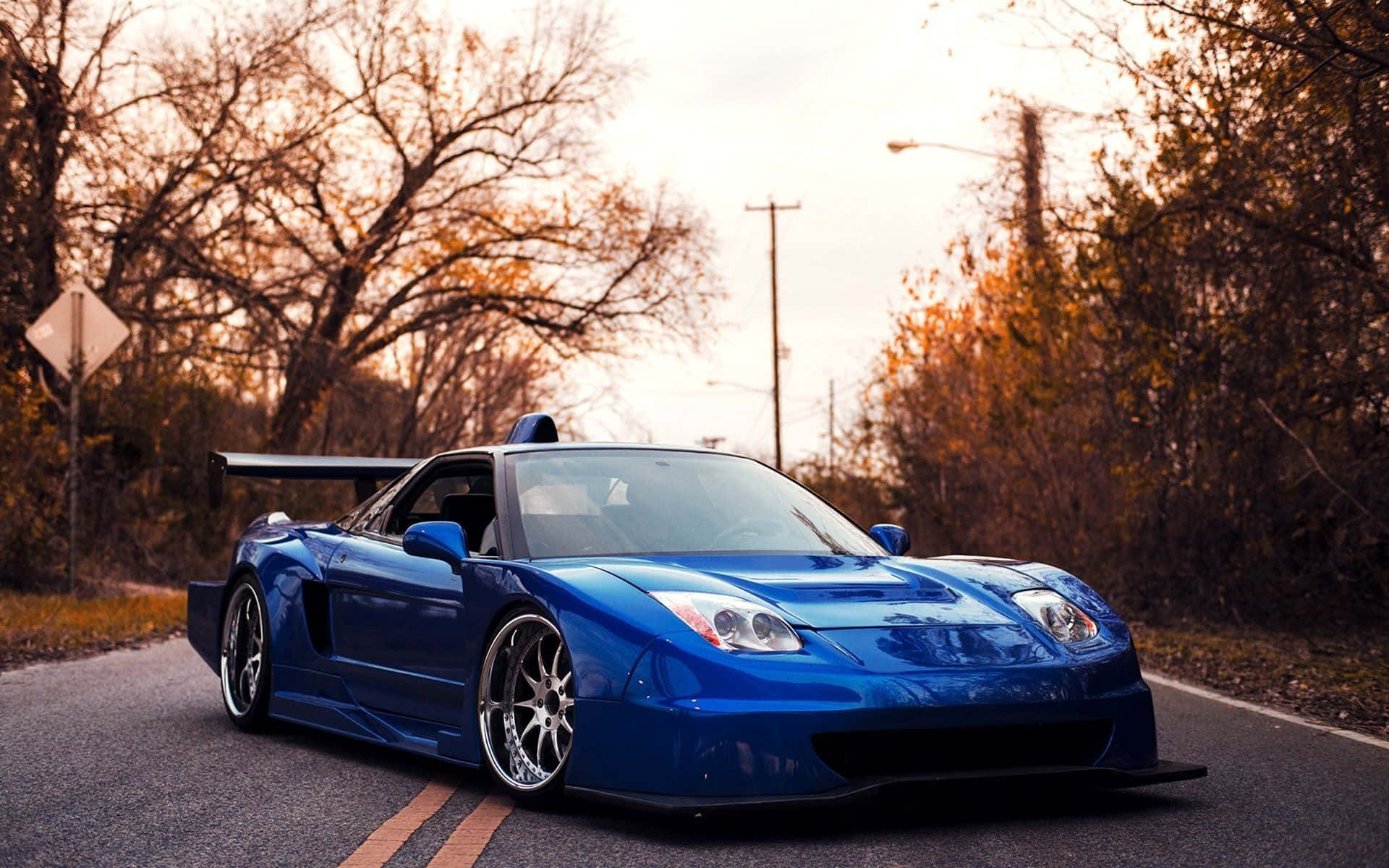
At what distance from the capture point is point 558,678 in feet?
16.8

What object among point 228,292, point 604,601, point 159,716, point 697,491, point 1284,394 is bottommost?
point 159,716

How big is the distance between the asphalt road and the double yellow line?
40 mm

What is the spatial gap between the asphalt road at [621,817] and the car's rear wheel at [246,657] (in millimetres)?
349

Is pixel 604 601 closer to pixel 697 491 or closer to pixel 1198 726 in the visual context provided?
pixel 697 491

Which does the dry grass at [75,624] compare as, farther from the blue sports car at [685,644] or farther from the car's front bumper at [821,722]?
the car's front bumper at [821,722]

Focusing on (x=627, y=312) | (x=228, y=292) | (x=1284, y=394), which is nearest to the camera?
(x=1284, y=394)

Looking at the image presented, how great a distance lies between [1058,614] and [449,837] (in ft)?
6.97

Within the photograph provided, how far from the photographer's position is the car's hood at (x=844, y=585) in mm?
4906

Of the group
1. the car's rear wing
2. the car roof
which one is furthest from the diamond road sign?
the car roof

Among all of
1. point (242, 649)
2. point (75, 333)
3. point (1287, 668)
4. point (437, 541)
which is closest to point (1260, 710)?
point (1287, 668)

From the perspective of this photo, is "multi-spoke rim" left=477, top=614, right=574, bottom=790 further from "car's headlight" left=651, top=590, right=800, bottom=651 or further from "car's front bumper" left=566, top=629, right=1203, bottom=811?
"car's headlight" left=651, top=590, right=800, bottom=651

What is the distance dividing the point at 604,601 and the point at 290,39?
1749 centimetres

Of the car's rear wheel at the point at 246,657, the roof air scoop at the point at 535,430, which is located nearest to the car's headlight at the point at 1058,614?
the roof air scoop at the point at 535,430

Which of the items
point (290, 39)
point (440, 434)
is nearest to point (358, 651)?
point (290, 39)
